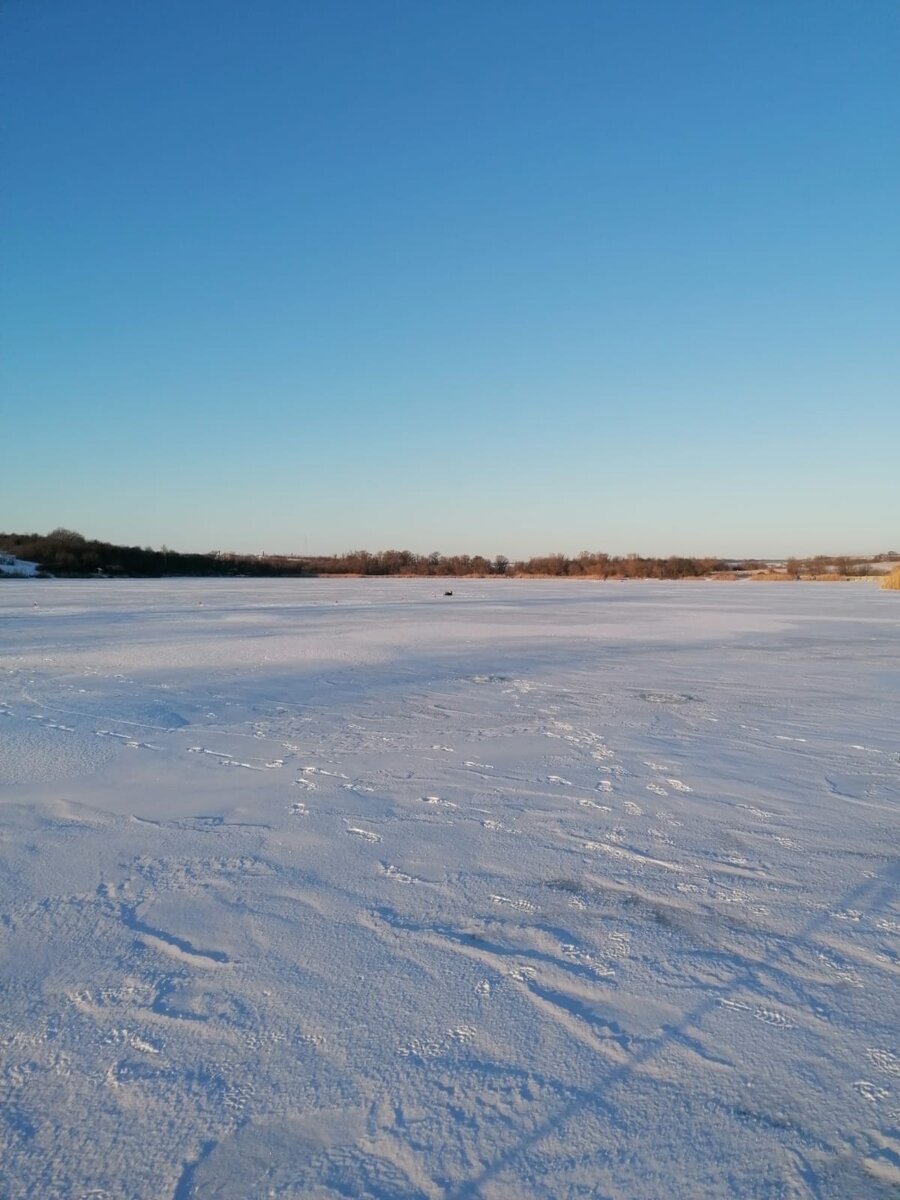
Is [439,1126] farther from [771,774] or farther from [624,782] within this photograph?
[771,774]

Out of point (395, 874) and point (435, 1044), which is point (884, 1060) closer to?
point (435, 1044)

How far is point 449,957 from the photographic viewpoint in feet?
8.11

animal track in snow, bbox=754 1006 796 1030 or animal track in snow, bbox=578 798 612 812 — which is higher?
animal track in snow, bbox=578 798 612 812

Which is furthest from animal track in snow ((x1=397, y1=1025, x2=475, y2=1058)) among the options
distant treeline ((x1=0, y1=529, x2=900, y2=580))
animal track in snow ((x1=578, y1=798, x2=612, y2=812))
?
distant treeline ((x1=0, y1=529, x2=900, y2=580))

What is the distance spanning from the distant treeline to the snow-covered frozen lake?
44.7 meters

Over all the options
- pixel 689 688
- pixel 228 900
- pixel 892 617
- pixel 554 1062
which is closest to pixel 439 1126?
pixel 554 1062

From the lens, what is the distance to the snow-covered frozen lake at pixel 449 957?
1.70 metres

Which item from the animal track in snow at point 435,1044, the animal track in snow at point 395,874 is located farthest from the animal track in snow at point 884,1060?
the animal track in snow at point 395,874

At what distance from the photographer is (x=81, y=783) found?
4.36 m

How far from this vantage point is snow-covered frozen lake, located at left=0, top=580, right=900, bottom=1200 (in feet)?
5.56

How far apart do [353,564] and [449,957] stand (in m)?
63.7

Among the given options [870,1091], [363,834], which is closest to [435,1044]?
[870,1091]

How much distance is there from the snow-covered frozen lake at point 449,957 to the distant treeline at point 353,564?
44.7 meters

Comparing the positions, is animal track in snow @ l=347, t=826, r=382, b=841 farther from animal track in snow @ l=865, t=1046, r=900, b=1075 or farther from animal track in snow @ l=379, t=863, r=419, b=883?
animal track in snow @ l=865, t=1046, r=900, b=1075
